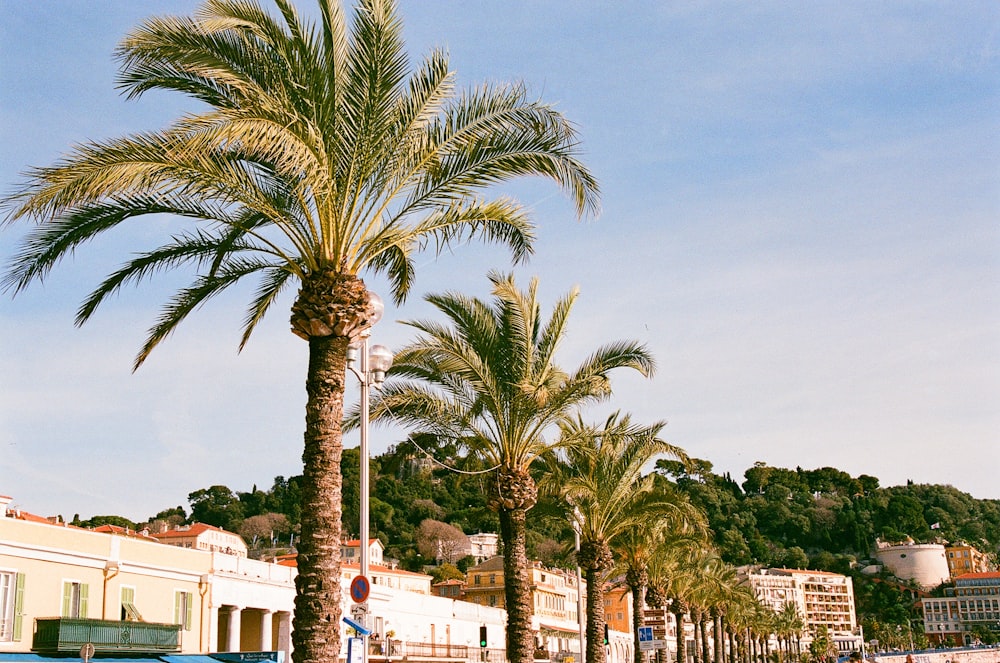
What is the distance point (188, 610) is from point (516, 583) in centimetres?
1605

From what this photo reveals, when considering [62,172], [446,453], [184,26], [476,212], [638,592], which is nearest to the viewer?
[62,172]

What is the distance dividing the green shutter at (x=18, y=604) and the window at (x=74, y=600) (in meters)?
1.56

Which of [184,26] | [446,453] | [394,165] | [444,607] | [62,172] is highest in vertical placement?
[184,26]

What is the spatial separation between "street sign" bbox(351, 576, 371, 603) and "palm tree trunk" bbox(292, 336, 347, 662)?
70.6 inches

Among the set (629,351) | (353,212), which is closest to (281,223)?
(353,212)

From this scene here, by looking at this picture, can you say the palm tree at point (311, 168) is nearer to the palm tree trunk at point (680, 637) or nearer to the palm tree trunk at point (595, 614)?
the palm tree trunk at point (595, 614)

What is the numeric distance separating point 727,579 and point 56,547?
55231 mm

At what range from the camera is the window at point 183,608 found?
34.0 metres

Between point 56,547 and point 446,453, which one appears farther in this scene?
point 56,547

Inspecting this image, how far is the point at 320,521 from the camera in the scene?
13414 millimetres

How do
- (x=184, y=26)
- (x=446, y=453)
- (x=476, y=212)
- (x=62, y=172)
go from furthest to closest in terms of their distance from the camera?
(x=446, y=453) < (x=476, y=212) < (x=184, y=26) < (x=62, y=172)

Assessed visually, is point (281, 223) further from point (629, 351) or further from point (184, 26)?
point (629, 351)

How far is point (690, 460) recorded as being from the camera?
28.9 meters

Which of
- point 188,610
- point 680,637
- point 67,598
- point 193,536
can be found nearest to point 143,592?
point 188,610
